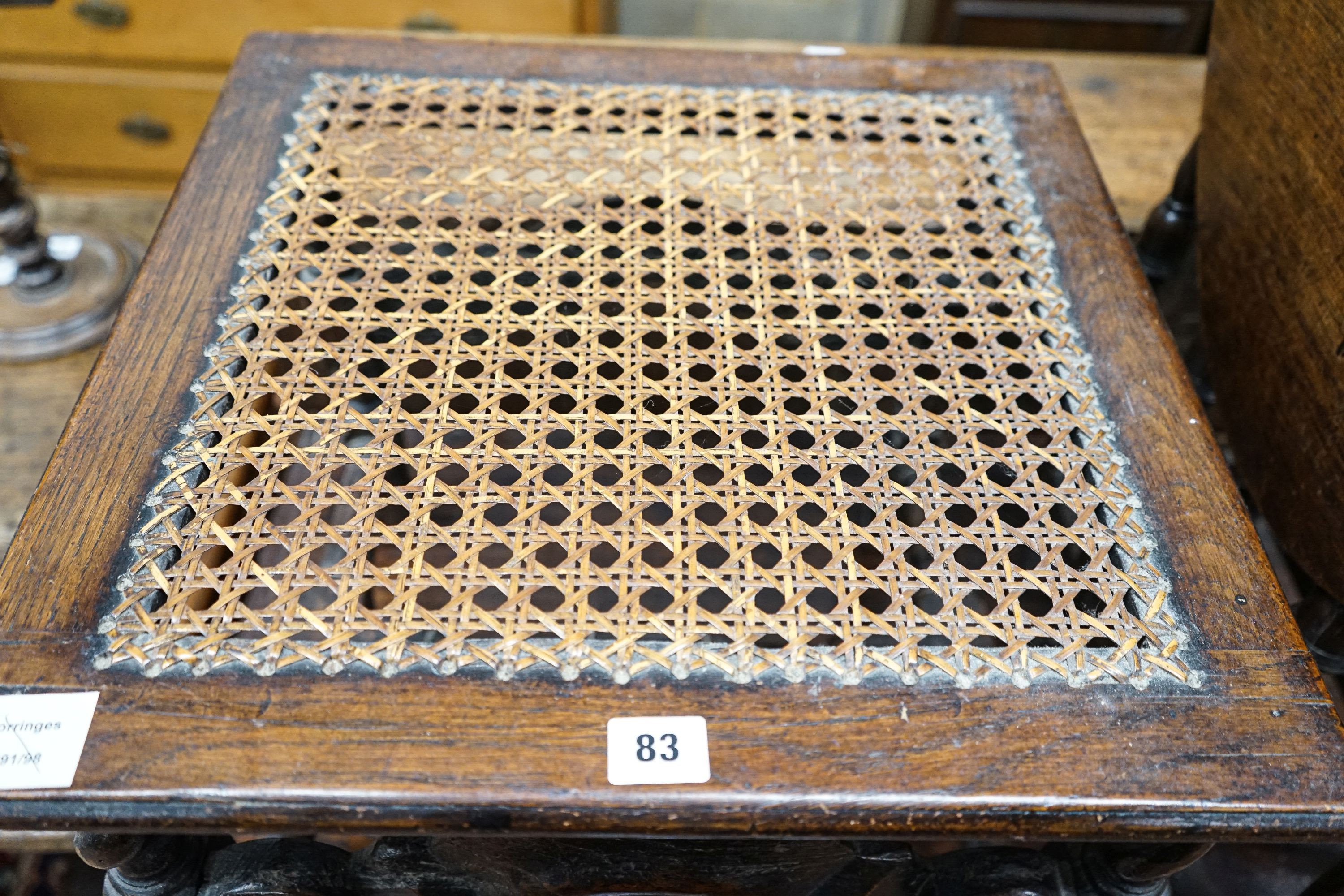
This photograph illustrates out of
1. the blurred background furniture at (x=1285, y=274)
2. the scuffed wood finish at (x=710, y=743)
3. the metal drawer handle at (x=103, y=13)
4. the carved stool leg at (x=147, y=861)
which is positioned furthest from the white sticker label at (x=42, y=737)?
the metal drawer handle at (x=103, y=13)

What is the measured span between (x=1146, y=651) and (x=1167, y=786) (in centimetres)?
7

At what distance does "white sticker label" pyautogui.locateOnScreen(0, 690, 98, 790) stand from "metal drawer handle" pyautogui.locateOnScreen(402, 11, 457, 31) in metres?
1.28

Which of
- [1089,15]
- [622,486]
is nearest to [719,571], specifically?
[622,486]

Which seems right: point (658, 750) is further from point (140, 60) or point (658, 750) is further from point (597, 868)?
point (140, 60)

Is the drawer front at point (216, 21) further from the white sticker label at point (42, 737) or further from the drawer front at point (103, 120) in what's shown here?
the white sticker label at point (42, 737)

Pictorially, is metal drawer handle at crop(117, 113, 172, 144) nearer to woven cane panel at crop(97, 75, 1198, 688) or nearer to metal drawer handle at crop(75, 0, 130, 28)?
metal drawer handle at crop(75, 0, 130, 28)

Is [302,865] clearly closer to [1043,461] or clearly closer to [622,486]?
[622,486]

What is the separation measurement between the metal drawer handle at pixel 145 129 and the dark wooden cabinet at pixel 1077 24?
1303mm

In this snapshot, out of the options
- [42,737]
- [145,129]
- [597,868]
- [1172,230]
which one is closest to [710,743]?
[597,868]

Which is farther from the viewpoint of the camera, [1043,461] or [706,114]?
[706,114]

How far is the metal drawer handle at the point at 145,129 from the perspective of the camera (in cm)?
160

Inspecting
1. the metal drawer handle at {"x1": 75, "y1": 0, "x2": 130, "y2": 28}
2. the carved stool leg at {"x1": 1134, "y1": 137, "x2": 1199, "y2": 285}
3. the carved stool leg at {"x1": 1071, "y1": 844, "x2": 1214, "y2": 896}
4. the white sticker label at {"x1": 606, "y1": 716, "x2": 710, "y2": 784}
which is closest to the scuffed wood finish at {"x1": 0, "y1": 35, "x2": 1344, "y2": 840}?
the white sticker label at {"x1": 606, "y1": 716, "x2": 710, "y2": 784}

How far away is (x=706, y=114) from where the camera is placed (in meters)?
0.81

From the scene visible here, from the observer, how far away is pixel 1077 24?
1.60m
